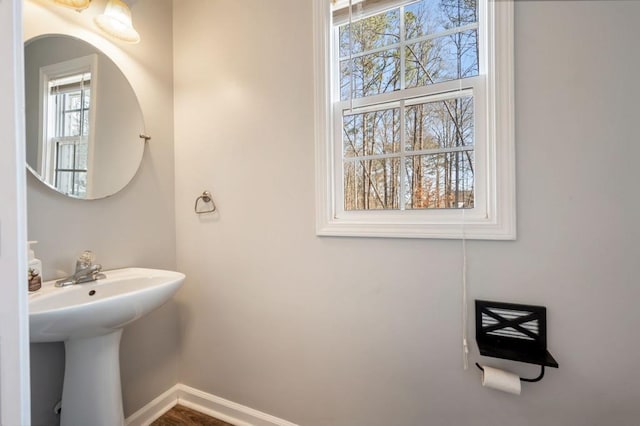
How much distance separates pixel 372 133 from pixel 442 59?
37 centimetres

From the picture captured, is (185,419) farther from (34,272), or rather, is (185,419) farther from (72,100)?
(72,100)

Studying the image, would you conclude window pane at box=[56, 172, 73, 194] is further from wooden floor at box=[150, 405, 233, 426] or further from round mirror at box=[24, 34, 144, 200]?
wooden floor at box=[150, 405, 233, 426]

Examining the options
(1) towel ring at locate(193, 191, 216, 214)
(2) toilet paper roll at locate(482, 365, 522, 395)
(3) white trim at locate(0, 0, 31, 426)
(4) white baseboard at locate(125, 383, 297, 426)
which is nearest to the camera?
(3) white trim at locate(0, 0, 31, 426)

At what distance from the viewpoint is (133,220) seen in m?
1.30

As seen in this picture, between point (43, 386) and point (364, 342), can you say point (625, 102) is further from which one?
point (43, 386)

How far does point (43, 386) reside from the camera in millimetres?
995

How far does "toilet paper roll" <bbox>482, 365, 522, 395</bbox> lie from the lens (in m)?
0.81

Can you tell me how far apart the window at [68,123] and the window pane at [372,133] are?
1.14 metres

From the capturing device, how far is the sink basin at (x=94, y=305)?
766mm

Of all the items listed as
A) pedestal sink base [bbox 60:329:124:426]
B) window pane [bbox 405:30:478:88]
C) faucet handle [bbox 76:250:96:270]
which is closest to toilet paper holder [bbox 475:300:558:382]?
window pane [bbox 405:30:478:88]

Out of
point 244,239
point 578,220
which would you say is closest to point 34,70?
point 244,239

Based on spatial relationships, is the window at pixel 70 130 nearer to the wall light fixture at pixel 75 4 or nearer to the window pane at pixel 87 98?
the window pane at pixel 87 98

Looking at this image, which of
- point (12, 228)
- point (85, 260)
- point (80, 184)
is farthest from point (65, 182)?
point (12, 228)

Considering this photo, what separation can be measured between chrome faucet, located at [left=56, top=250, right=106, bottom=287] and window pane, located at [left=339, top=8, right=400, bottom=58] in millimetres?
1390
